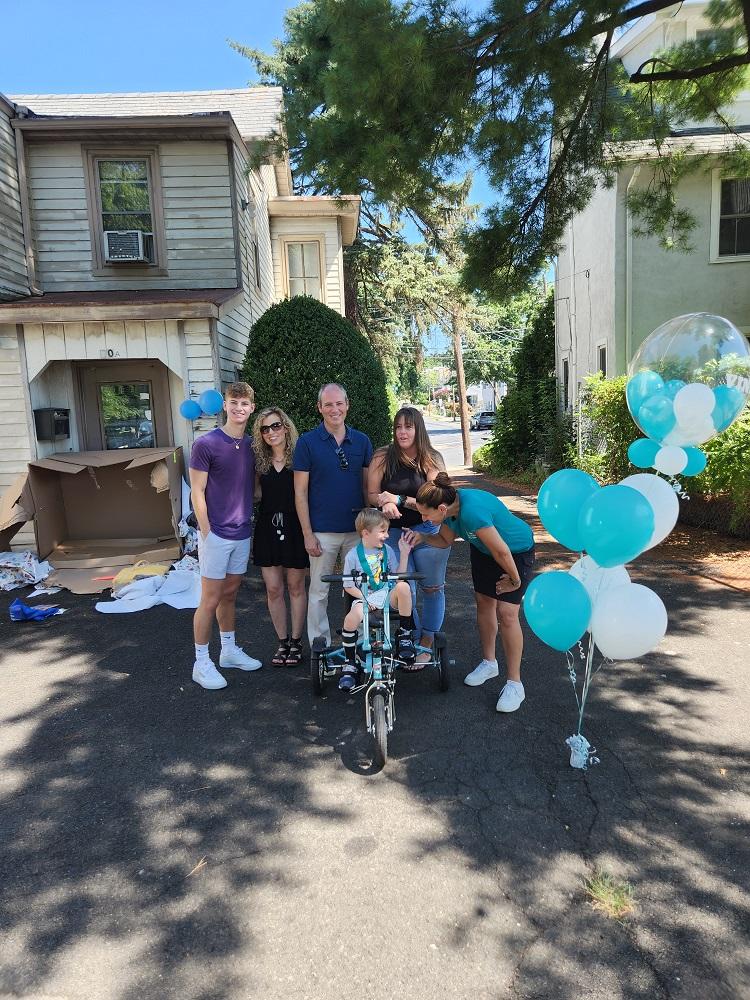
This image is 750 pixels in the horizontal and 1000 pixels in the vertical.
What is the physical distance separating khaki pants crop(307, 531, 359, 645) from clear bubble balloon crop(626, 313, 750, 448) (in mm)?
1977

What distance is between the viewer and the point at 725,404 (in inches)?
142

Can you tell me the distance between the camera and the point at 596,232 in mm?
13469

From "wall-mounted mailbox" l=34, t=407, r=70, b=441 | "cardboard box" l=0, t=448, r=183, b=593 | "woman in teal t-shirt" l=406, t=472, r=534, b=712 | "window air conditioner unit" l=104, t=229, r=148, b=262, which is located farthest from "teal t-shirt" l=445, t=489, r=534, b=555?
"window air conditioner unit" l=104, t=229, r=148, b=262

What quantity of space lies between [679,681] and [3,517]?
7037mm

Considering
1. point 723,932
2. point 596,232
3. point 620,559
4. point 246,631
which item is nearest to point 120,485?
point 246,631

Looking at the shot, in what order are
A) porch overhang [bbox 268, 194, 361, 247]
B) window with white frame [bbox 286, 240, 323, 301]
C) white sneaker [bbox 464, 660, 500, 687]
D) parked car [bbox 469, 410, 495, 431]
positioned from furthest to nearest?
Result: parked car [bbox 469, 410, 495, 431]
window with white frame [bbox 286, 240, 323, 301]
porch overhang [bbox 268, 194, 361, 247]
white sneaker [bbox 464, 660, 500, 687]

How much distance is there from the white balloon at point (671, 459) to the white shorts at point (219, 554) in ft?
8.53

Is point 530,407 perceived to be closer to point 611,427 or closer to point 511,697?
point 611,427

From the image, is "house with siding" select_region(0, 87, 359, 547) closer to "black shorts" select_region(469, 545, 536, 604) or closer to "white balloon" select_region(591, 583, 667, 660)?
"black shorts" select_region(469, 545, 536, 604)

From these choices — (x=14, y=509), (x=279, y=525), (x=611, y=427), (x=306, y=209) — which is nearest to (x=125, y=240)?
(x=14, y=509)

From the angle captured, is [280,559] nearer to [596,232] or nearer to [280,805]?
[280,805]

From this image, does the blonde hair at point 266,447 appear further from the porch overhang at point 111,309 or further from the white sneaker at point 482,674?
the porch overhang at point 111,309

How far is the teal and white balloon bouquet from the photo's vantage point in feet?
9.98

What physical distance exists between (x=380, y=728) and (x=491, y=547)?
110 cm
